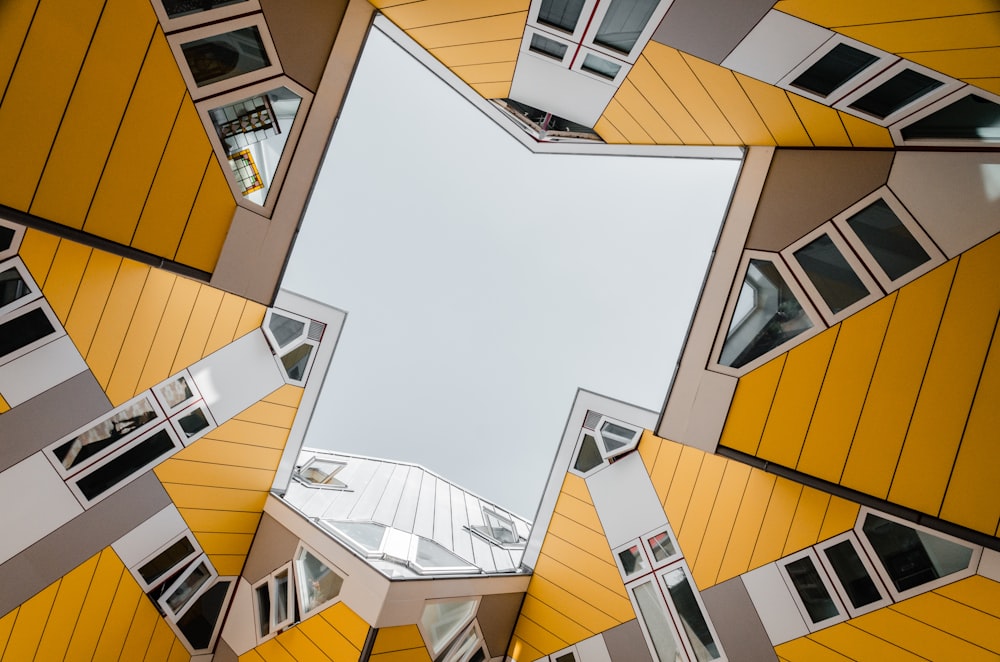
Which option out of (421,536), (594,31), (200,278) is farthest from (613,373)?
(200,278)

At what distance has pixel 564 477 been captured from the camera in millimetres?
6590


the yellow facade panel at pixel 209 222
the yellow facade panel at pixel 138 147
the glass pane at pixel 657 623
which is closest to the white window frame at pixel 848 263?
the glass pane at pixel 657 623

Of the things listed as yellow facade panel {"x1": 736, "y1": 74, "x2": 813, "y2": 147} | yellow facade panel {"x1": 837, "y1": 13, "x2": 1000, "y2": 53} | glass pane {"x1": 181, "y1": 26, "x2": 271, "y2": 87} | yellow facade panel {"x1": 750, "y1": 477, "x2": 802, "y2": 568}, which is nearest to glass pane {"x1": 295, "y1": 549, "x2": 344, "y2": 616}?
yellow facade panel {"x1": 750, "y1": 477, "x2": 802, "y2": 568}

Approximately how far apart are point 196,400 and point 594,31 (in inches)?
181

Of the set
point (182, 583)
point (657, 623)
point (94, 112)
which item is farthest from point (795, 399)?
point (182, 583)

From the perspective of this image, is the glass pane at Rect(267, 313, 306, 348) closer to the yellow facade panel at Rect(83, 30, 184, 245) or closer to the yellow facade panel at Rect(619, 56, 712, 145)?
the yellow facade panel at Rect(83, 30, 184, 245)

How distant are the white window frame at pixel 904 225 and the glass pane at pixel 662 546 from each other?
328 cm

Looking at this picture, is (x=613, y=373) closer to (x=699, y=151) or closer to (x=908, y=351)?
(x=699, y=151)

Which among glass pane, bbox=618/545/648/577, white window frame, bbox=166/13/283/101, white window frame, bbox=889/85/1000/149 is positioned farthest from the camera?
glass pane, bbox=618/545/648/577

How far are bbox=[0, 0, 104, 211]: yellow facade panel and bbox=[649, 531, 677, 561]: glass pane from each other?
18.2 ft

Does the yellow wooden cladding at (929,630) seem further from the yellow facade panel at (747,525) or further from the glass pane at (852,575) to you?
the yellow facade panel at (747,525)

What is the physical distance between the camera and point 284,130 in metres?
3.41

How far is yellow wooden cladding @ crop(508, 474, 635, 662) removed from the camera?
231 inches

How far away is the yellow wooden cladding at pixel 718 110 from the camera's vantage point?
11.1ft
